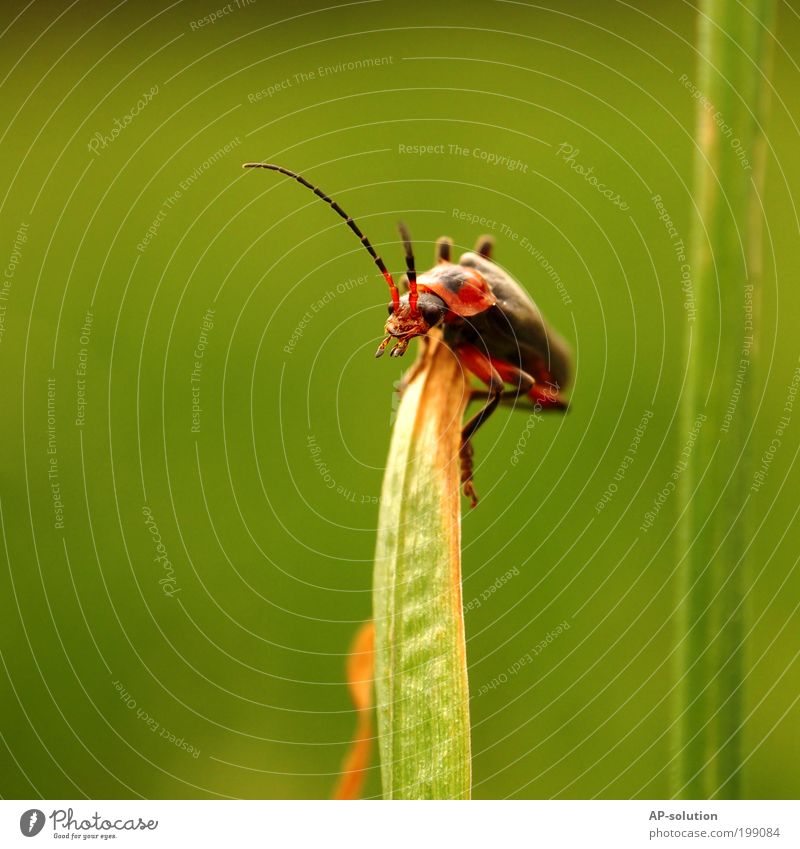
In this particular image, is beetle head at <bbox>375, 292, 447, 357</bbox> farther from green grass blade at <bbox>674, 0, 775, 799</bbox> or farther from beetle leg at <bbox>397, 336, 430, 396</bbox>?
green grass blade at <bbox>674, 0, 775, 799</bbox>

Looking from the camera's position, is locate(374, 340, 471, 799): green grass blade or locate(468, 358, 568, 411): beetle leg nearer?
locate(374, 340, 471, 799): green grass blade

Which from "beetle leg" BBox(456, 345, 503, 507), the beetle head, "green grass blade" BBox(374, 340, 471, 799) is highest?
the beetle head

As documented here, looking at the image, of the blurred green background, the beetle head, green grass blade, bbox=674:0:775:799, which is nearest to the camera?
green grass blade, bbox=674:0:775:799

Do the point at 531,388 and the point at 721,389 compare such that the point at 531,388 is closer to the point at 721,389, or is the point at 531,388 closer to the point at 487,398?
the point at 487,398

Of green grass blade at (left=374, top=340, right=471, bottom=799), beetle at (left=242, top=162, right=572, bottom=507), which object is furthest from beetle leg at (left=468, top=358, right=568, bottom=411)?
green grass blade at (left=374, top=340, right=471, bottom=799)

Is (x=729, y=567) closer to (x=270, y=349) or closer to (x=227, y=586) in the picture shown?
(x=227, y=586)

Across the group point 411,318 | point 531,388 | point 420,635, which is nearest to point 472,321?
point 411,318

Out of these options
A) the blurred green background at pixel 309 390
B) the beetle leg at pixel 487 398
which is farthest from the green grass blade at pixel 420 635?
the blurred green background at pixel 309 390

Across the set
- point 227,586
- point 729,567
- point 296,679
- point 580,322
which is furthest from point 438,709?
point 580,322
